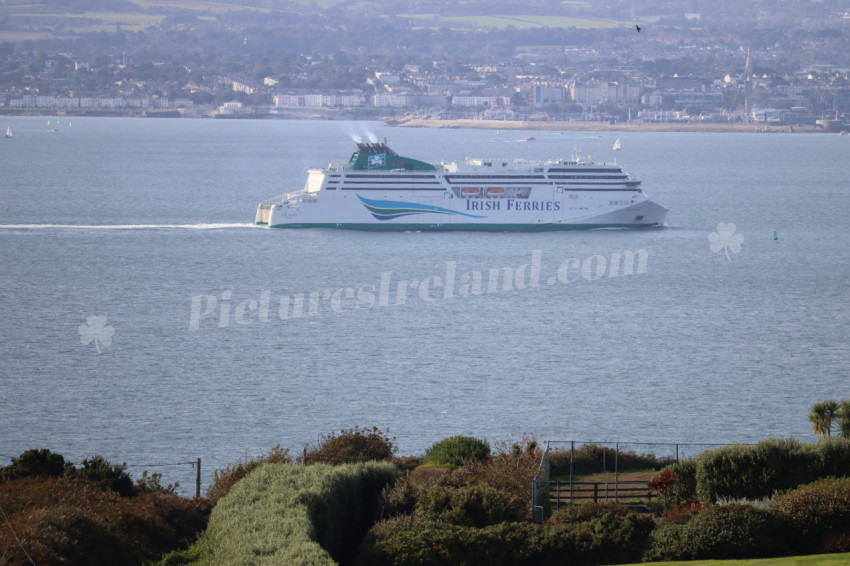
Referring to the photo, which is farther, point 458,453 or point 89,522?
point 458,453

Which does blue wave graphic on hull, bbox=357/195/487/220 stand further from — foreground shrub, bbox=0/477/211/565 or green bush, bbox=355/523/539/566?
green bush, bbox=355/523/539/566

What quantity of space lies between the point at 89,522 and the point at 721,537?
674 cm

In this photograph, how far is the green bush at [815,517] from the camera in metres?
12.5

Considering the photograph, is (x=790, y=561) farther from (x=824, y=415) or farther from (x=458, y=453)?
(x=824, y=415)

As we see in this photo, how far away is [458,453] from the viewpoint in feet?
55.3

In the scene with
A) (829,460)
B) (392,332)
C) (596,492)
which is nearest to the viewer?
(829,460)

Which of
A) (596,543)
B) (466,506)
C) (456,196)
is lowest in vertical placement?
(596,543)

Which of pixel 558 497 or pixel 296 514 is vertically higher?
pixel 296 514

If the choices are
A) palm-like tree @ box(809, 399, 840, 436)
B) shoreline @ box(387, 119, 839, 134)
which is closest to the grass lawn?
palm-like tree @ box(809, 399, 840, 436)

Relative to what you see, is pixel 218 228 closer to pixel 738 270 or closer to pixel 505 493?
Result: pixel 738 270

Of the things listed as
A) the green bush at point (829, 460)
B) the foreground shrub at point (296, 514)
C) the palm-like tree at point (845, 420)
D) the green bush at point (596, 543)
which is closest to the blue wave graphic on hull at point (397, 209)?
the palm-like tree at point (845, 420)

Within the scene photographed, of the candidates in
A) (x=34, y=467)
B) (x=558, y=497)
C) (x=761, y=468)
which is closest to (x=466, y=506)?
(x=558, y=497)

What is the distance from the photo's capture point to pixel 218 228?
52406 mm

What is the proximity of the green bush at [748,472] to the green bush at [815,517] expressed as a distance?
1.13m
